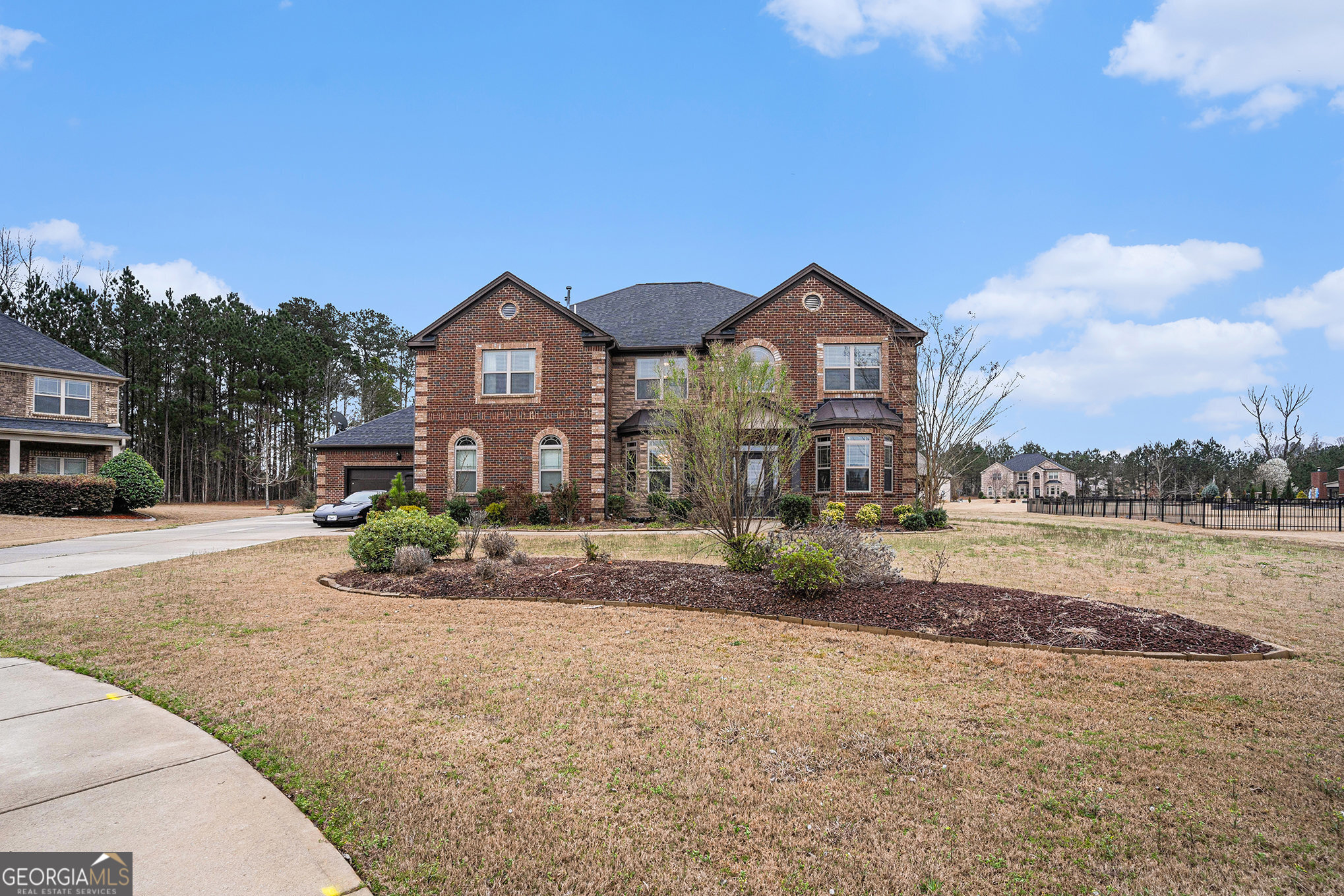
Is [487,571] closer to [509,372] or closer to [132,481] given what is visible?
[509,372]

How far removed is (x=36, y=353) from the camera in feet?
101

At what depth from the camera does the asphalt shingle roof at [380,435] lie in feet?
103

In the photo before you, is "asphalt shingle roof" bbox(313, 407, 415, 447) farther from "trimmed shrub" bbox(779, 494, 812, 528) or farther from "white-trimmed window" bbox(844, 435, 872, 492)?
"white-trimmed window" bbox(844, 435, 872, 492)

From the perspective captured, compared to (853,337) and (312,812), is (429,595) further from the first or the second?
(853,337)

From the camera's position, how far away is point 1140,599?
9.17 m

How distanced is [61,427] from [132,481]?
6.57m

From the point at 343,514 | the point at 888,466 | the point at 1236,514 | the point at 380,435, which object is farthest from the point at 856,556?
the point at 1236,514

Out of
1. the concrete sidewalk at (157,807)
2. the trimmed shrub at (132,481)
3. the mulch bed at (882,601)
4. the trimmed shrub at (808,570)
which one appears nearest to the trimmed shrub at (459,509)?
the mulch bed at (882,601)

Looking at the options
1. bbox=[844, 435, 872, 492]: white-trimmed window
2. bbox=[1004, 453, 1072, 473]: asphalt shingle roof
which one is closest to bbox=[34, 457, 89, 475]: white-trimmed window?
bbox=[844, 435, 872, 492]: white-trimmed window

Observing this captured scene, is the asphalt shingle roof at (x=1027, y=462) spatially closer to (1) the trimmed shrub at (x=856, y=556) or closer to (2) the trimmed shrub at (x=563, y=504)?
(2) the trimmed shrub at (x=563, y=504)

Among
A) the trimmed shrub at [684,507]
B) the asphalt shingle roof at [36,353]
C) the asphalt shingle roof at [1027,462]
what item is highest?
the asphalt shingle roof at [36,353]

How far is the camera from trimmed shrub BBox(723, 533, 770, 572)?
396 inches

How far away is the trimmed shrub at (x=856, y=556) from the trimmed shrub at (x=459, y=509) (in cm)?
1532

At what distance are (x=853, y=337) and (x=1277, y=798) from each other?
2104 cm
